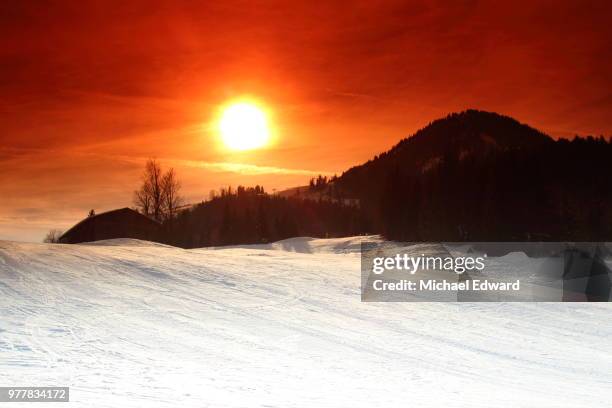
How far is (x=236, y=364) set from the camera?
457 inches

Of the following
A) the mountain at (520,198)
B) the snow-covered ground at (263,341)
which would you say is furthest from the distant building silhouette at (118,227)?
the mountain at (520,198)

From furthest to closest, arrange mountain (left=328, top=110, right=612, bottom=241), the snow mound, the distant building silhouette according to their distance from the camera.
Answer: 1. mountain (left=328, top=110, right=612, bottom=241)
2. the snow mound
3. the distant building silhouette

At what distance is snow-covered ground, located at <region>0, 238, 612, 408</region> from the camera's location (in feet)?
32.1

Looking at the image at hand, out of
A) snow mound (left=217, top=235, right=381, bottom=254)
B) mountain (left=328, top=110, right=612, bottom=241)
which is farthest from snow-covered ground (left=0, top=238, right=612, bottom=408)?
mountain (left=328, top=110, right=612, bottom=241)

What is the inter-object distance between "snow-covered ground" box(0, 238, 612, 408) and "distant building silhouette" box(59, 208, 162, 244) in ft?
108

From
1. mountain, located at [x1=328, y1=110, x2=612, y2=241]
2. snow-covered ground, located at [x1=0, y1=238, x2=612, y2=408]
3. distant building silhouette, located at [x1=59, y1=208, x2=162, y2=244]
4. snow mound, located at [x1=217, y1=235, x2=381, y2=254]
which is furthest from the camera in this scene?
mountain, located at [x1=328, y1=110, x2=612, y2=241]

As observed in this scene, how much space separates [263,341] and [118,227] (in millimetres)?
45776

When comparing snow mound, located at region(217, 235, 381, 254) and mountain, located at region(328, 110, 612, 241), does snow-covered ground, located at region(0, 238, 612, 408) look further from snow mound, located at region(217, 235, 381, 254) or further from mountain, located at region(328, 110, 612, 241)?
mountain, located at region(328, 110, 612, 241)

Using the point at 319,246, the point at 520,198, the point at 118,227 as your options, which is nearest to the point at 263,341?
the point at 118,227

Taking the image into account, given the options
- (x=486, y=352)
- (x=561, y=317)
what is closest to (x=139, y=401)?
(x=486, y=352)

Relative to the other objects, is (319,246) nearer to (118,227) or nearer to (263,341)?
(118,227)

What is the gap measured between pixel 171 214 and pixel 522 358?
51059 millimetres

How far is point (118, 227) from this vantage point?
5684 centimetres

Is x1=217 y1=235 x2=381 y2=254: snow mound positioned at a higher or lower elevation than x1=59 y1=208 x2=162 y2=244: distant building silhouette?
lower
